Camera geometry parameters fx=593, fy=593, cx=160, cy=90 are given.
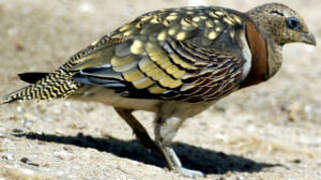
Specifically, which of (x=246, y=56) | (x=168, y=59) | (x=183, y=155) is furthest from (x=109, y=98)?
(x=183, y=155)

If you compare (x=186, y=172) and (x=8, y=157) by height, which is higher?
(x=8, y=157)

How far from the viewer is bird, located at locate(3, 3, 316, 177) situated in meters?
5.76

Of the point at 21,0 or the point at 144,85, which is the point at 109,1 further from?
the point at 144,85

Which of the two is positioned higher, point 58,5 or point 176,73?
point 176,73

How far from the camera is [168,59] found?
584cm

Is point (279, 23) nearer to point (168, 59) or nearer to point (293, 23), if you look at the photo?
point (293, 23)

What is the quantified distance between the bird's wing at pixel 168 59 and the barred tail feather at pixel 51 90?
0.42ft

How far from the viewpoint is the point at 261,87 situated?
10.3 m

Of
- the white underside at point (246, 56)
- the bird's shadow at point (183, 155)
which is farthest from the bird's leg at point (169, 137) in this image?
the white underside at point (246, 56)

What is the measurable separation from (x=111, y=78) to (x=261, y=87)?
5.14m

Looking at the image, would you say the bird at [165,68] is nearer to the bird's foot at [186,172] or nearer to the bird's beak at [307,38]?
the bird's foot at [186,172]

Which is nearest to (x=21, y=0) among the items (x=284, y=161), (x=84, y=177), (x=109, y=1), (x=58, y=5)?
(x=58, y=5)

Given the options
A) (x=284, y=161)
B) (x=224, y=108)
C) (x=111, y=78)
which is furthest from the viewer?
(x=224, y=108)

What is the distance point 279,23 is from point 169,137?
1893 mm
